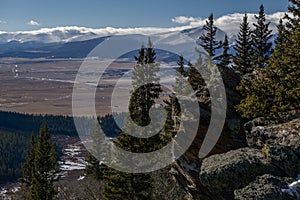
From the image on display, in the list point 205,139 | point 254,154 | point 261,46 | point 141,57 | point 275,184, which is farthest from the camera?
point 261,46

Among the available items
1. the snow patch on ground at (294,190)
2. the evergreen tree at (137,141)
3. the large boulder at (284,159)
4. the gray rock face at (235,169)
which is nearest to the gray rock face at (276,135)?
the large boulder at (284,159)

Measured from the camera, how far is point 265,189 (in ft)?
44.1

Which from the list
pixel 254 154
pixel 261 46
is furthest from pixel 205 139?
pixel 261 46

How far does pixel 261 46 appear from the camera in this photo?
4912 cm

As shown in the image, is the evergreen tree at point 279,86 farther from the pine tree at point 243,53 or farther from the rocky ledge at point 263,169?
the pine tree at point 243,53

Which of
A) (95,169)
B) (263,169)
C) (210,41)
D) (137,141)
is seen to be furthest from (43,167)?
(263,169)

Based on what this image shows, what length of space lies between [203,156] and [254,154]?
396 centimetres

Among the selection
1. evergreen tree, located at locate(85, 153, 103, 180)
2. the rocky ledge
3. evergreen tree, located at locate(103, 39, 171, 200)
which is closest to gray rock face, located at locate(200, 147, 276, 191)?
the rocky ledge

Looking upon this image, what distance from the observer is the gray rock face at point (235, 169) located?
14797 millimetres

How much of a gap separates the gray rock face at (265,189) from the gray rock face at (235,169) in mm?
698

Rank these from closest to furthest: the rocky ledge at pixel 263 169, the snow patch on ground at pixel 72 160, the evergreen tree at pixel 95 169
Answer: the rocky ledge at pixel 263 169, the evergreen tree at pixel 95 169, the snow patch on ground at pixel 72 160

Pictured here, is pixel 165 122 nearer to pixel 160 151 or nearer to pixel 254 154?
pixel 160 151

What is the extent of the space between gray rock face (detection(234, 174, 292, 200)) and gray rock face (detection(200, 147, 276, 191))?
698 millimetres

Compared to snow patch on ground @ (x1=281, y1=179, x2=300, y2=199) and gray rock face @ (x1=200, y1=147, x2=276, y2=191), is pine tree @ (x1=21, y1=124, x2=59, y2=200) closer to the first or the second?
gray rock face @ (x1=200, y1=147, x2=276, y2=191)
